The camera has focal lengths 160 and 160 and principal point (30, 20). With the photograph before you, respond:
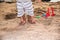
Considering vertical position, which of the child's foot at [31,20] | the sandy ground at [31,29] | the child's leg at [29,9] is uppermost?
the child's leg at [29,9]

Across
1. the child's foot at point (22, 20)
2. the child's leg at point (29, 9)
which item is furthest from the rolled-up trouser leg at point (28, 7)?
the child's foot at point (22, 20)

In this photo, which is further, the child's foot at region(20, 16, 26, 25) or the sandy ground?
the child's foot at region(20, 16, 26, 25)

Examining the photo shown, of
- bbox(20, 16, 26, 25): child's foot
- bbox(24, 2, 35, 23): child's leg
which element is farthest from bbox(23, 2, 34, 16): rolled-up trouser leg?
bbox(20, 16, 26, 25): child's foot

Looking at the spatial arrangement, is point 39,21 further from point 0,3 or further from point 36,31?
point 0,3

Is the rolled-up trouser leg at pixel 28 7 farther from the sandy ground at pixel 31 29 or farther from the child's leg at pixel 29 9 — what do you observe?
the sandy ground at pixel 31 29

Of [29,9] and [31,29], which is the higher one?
[29,9]

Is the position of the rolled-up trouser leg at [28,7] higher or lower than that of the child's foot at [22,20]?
higher

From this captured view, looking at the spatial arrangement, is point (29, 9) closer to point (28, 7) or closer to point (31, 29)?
point (28, 7)

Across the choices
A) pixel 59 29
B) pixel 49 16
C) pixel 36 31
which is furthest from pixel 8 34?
pixel 49 16

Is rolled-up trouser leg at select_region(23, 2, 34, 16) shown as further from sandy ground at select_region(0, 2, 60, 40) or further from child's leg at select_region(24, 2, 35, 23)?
sandy ground at select_region(0, 2, 60, 40)

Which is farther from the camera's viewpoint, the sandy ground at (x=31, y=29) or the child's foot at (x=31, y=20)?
the child's foot at (x=31, y=20)

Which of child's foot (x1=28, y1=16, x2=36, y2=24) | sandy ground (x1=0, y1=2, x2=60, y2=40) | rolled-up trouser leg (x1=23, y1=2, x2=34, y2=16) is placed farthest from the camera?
child's foot (x1=28, y1=16, x2=36, y2=24)

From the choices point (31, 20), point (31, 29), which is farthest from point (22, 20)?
point (31, 29)

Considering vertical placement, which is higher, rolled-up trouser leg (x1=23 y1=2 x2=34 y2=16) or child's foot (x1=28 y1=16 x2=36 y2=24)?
rolled-up trouser leg (x1=23 y1=2 x2=34 y2=16)
